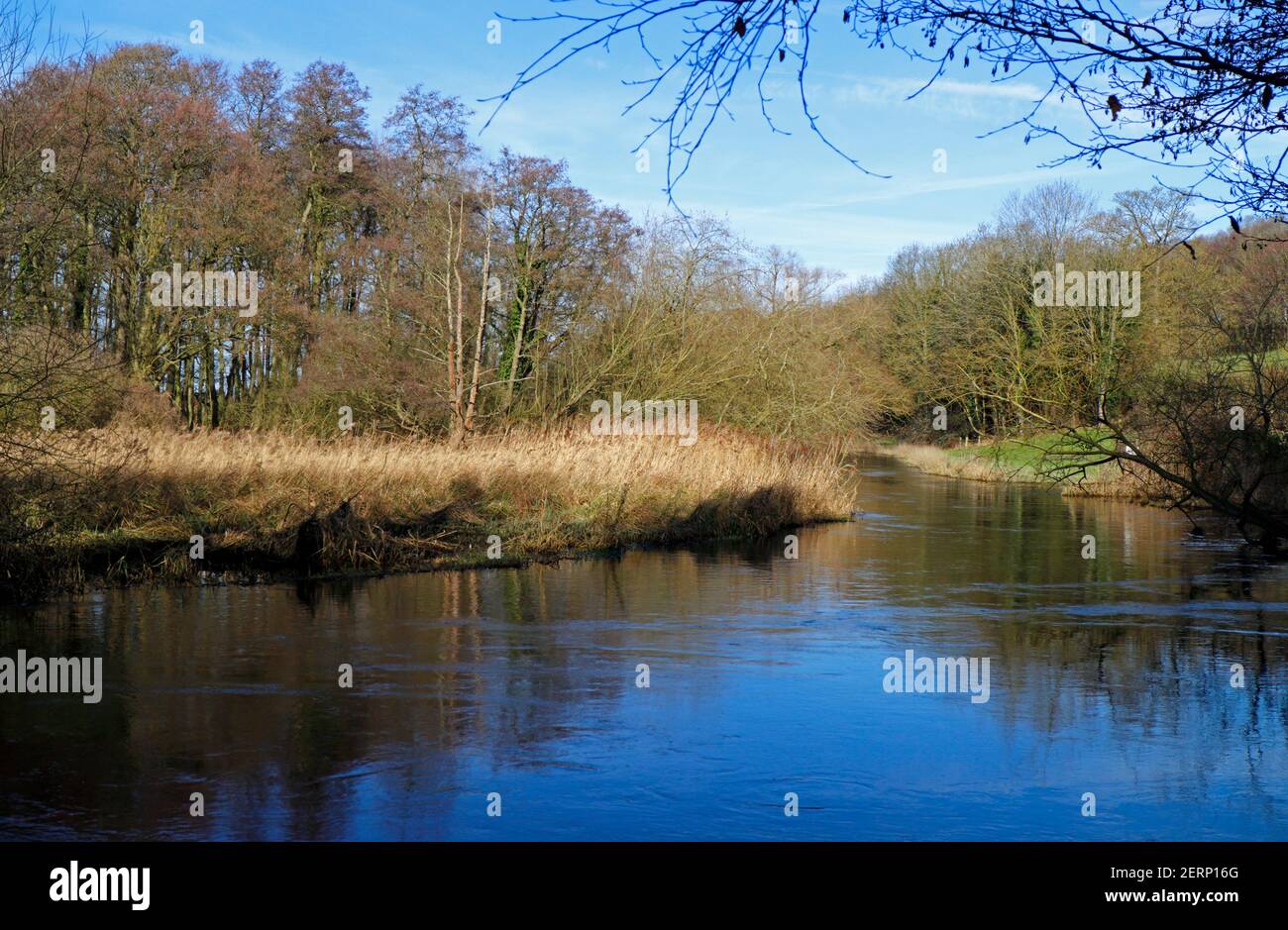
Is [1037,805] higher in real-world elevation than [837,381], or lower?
lower

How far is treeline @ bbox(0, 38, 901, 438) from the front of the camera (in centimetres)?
3038

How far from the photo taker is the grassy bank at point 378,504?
15.6 metres

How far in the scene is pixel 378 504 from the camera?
18766mm

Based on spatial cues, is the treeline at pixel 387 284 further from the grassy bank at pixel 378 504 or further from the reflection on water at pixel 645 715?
the reflection on water at pixel 645 715

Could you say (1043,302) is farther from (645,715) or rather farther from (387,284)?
(645,715)

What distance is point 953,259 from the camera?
59.3 meters

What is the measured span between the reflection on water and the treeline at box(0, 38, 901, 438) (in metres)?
14.1

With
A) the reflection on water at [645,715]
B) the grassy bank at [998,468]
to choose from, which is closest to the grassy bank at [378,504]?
the reflection on water at [645,715]

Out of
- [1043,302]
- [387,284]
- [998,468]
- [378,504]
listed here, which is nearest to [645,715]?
[998,468]

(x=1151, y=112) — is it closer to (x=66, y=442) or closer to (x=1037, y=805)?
(x=1037, y=805)

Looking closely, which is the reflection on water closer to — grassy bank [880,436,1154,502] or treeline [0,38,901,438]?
grassy bank [880,436,1154,502]

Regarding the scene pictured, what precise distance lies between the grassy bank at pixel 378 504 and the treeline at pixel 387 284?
526 centimetres
